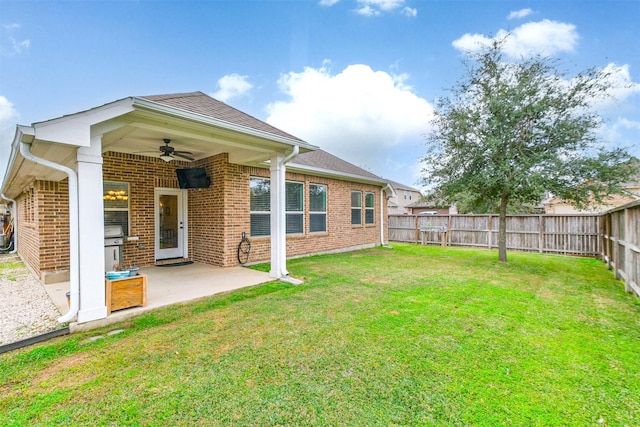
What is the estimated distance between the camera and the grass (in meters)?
2.03

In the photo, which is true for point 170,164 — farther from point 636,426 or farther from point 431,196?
point 636,426

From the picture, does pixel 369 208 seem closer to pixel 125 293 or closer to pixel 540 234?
pixel 540 234

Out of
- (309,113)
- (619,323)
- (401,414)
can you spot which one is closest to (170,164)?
(401,414)

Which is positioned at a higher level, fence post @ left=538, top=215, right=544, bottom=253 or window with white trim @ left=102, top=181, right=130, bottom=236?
Result: window with white trim @ left=102, top=181, right=130, bottom=236

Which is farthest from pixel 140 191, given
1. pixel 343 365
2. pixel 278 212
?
pixel 343 365

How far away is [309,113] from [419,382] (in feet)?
55.5

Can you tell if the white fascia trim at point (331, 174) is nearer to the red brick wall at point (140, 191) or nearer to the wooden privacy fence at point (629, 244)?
the red brick wall at point (140, 191)

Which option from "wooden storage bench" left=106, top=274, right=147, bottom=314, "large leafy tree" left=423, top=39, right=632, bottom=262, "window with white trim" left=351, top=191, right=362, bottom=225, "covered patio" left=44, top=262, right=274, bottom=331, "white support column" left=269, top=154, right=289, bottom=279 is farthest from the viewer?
"window with white trim" left=351, top=191, right=362, bottom=225

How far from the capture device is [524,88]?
23.8ft

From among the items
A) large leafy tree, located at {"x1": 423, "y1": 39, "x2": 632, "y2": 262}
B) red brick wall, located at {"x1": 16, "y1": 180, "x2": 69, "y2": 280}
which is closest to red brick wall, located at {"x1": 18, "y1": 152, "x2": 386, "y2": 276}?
red brick wall, located at {"x1": 16, "y1": 180, "x2": 69, "y2": 280}

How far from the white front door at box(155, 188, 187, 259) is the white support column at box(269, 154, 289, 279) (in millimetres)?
3231

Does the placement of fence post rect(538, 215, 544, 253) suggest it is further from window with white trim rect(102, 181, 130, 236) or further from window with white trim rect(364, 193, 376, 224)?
window with white trim rect(102, 181, 130, 236)

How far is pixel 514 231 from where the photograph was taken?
38.5 feet

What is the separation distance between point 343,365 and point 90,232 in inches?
134
